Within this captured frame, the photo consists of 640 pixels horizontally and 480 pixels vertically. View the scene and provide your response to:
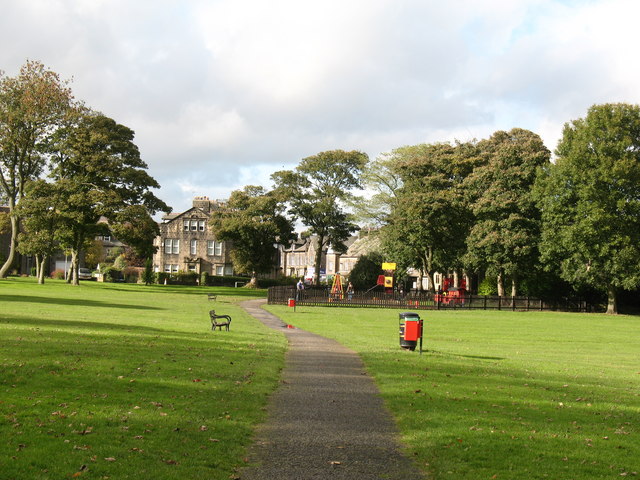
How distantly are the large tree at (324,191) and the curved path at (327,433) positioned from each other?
61.8m

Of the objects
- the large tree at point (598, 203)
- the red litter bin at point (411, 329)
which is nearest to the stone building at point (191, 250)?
the large tree at point (598, 203)

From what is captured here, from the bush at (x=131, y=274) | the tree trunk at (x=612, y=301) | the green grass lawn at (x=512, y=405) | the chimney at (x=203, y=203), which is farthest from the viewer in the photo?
the chimney at (x=203, y=203)

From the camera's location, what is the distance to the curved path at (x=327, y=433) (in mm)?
7344

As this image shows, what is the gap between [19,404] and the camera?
9195 millimetres

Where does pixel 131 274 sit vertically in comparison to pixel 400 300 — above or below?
above

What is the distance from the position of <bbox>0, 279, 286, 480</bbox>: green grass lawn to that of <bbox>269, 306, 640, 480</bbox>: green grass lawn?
103 inches

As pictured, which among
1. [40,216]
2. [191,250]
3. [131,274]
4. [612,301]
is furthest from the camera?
[191,250]

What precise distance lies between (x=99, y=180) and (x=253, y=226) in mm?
23296

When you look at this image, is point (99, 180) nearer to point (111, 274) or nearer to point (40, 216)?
point (40, 216)

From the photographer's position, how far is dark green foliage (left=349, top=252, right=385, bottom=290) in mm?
77062

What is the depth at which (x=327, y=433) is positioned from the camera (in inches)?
354

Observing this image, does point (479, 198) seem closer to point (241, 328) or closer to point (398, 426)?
point (241, 328)

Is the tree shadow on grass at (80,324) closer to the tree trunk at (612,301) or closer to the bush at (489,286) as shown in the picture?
the tree trunk at (612,301)

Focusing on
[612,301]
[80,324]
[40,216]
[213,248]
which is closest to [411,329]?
[80,324]
